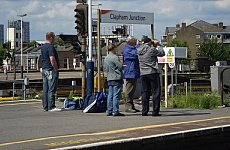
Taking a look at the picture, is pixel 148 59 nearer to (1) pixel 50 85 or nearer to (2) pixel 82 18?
(1) pixel 50 85

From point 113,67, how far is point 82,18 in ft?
A: 14.1

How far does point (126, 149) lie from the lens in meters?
8.19

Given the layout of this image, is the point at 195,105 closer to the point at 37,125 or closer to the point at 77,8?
the point at 77,8

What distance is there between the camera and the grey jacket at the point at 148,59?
40.5 feet

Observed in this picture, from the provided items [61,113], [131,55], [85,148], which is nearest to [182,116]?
[131,55]

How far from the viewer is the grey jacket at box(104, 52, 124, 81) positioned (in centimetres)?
1257

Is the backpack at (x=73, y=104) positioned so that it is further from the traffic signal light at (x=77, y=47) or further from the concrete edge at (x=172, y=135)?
the concrete edge at (x=172, y=135)

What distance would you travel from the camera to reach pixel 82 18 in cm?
1650

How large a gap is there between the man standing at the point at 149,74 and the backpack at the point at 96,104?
1.47 meters

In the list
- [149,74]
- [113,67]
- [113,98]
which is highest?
[113,67]

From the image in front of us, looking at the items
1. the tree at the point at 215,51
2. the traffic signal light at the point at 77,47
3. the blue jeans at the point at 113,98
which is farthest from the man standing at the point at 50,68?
the tree at the point at 215,51

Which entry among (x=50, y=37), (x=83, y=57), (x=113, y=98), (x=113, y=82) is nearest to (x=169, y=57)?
(x=83, y=57)

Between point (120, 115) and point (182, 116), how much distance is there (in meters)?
1.46

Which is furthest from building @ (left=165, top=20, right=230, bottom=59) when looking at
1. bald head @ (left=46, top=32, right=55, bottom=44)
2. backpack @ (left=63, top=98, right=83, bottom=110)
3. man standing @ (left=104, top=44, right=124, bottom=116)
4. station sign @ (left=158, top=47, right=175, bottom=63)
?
man standing @ (left=104, top=44, right=124, bottom=116)
